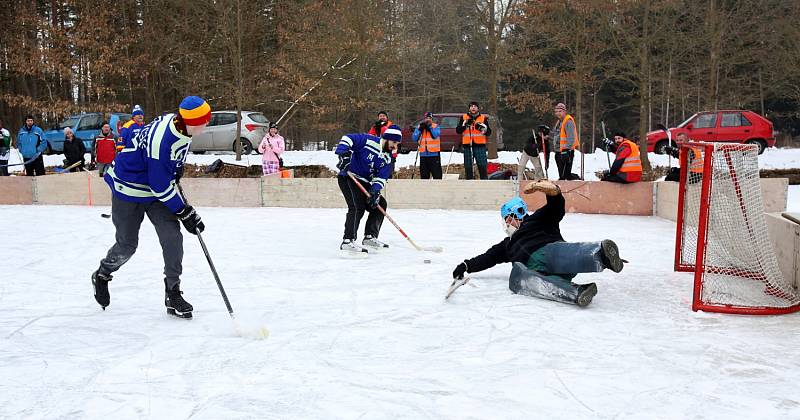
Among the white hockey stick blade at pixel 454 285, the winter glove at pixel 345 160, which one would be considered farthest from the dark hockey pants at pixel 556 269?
the winter glove at pixel 345 160

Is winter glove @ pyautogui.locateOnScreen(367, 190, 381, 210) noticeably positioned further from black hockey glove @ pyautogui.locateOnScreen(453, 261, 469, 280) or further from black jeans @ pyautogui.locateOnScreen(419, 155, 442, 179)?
black jeans @ pyautogui.locateOnScreen(419, 155, 442, 179)

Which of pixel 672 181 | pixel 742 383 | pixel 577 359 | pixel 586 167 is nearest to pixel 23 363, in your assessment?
pixel 577 359

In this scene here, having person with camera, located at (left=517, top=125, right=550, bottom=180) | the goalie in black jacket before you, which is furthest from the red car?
the goalie in black jacket

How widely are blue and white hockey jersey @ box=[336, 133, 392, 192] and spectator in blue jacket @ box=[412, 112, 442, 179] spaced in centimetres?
464

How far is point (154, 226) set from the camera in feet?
15.1

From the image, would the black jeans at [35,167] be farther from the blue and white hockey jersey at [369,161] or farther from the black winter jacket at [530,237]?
the black winter jacket at [530,237]

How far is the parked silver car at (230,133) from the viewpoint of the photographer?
17.6 m

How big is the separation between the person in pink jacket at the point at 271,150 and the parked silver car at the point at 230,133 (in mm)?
4830

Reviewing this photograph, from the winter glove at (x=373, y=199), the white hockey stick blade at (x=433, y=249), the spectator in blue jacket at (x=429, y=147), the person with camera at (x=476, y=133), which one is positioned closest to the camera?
the winter glove at (x=373, y=199)

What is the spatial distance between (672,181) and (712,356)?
6.42 metres

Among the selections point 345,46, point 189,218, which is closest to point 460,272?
point 189,218

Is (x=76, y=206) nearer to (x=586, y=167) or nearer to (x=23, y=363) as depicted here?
(x=23, y=363)

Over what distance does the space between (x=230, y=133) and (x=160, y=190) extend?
45.7ft

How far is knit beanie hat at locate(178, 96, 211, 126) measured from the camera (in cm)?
437
